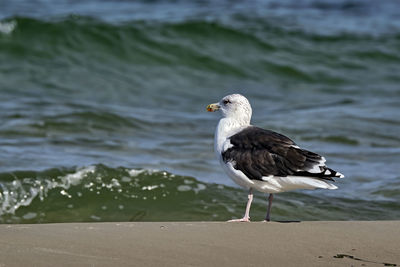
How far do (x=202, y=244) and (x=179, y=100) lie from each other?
8995mm

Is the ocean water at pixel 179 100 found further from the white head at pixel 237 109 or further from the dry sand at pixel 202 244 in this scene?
the dry sand at pixel 202 244

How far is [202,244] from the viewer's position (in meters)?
4.99

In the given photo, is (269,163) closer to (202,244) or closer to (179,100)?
(202,244)

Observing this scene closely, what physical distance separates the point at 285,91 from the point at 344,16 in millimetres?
8362

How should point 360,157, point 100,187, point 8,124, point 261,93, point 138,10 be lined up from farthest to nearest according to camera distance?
1. point 138,10
2. point 261,93
3. point 8,124
4. point 360,157
5. point 100,187

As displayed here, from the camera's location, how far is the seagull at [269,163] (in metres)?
5.59

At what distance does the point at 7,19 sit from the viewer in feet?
58.0

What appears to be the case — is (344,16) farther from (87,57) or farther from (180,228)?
(180,228)

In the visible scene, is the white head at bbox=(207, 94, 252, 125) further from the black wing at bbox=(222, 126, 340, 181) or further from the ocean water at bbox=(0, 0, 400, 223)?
the ocean water at bbox=(0, 0, 400, 223)

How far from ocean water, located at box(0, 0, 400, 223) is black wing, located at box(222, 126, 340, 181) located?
1520mm

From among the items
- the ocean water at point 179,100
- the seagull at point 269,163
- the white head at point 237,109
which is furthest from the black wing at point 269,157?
the ocean water at point 179,100

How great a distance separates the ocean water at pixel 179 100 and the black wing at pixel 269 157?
4.99 feet

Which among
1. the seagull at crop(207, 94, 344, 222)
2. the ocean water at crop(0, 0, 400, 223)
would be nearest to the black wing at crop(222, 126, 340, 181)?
the seagull at crop(207, 94, 344, 222)

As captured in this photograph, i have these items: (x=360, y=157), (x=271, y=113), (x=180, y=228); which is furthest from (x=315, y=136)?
(x=180, y=228)
